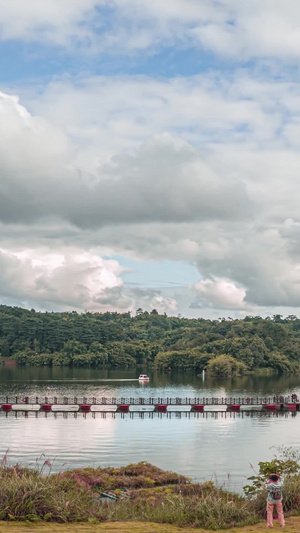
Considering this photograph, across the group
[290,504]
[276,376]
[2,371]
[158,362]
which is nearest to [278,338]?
[276,376]

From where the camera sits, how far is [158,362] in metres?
178

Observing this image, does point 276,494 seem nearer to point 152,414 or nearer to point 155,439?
point 155,439

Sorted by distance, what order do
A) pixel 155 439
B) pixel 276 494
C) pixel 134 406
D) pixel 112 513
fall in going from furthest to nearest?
pixel 134 406 < pixel 155 439 < pixel 112 513 < pixel 276 494

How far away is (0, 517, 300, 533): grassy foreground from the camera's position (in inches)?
776

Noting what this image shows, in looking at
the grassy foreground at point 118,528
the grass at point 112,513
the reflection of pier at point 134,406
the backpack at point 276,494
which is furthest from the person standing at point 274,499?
the reflection of pier at point 134,406

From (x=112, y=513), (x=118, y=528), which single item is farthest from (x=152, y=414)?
(x=118, y=528)

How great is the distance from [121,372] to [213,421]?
9424cm

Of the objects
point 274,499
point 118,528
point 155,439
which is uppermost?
point 274,499

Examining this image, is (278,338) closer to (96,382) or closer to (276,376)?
(276,376)

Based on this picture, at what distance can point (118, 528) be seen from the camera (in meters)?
20.9

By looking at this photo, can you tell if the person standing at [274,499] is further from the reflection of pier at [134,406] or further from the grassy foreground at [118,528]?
the reflection of pier at [134,406]

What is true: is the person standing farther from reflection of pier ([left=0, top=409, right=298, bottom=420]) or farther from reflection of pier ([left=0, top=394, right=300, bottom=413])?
reflection of pier ([left=0, top=394, right=300, bottom=413])

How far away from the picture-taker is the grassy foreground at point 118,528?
1972 cm

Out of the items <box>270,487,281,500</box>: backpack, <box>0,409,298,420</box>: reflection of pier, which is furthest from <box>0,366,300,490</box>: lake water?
<box>270,487,281,500</box>: backpack
